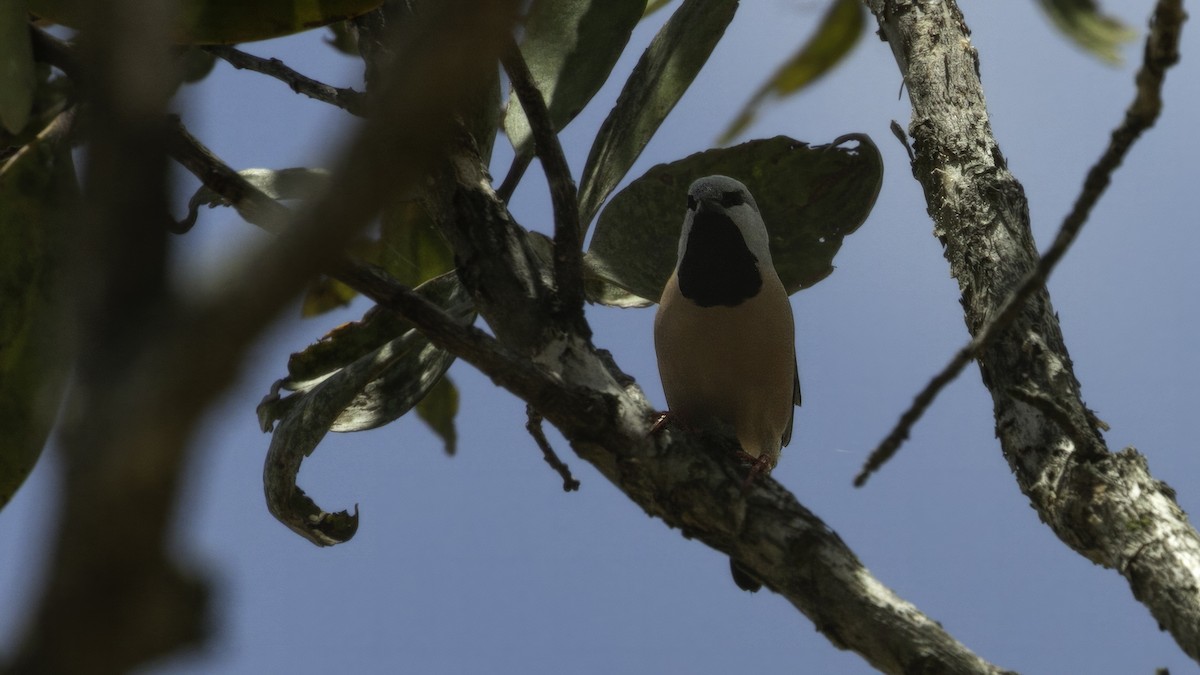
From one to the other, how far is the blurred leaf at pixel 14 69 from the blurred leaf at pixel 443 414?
87.4 inches

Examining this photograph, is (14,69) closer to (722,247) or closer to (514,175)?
(514,175)

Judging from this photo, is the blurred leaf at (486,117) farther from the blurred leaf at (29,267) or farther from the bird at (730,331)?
the blurred leaf at (29,267)

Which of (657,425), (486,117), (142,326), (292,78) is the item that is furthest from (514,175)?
(142,326)

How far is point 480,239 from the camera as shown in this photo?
232cm

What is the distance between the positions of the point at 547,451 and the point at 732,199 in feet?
4.91

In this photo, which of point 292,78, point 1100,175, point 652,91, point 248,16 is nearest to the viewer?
point 1100,175

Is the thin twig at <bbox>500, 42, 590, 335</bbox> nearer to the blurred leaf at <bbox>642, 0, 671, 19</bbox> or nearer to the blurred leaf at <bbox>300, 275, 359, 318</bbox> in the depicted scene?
the blurred leaf at <bbox>300, 275, 359, 318</bbox>

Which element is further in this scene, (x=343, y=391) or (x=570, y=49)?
(x=570, y=49)

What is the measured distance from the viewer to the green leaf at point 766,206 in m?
3.08

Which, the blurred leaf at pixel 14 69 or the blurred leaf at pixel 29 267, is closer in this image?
the blurred leaf at pixel 14 69

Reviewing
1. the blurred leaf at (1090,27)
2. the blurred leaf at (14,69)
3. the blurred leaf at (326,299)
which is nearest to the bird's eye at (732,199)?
the blurred leaf at (1090,27)

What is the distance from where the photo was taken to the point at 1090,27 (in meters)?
2.97

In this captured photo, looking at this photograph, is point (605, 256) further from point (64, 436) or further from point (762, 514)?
point (64, 436)

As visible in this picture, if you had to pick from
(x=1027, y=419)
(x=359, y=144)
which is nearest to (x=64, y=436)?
(x=359, y=144)
